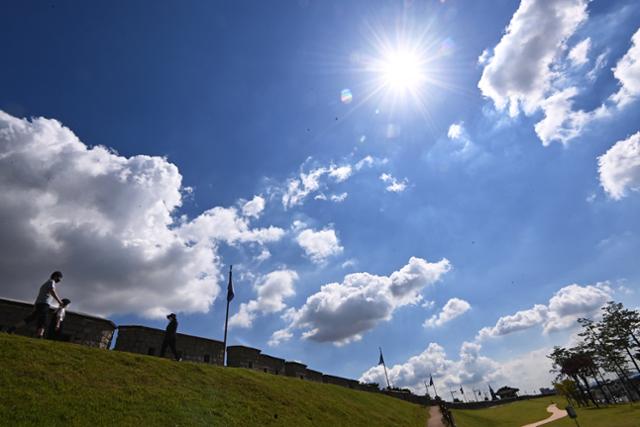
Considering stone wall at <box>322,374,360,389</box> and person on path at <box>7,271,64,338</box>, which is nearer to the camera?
person on path at <box>7,271,64,338</box>

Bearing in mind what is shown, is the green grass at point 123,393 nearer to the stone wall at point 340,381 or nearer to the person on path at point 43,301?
the person on path at point 43,301

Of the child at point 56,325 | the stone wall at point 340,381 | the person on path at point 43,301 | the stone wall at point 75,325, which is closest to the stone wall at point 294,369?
the stone wall at point 340,381

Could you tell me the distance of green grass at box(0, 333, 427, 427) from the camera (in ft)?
25.2

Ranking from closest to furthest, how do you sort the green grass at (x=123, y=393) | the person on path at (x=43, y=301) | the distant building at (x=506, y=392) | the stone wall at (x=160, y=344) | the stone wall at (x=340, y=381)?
the green grass at (x=123, y=393) → the person on path at (x=43, y=301) → the stone wall at (x=160, y=344) → the stone wall at (x=340, y=381) → the distant building at (x=506, y=392)

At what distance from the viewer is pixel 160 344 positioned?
16.5m

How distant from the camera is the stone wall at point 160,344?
1544 centimetres

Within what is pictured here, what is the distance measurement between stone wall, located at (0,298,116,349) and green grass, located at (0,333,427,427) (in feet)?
7.66

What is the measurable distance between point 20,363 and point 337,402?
55.9 feet

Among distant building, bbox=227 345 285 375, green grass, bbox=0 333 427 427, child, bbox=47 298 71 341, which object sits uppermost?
distant building, bbox=227 345 285 375

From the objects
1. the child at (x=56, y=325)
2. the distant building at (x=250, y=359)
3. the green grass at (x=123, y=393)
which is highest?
the distant building at (x=250, y=359)

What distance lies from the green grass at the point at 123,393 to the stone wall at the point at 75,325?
2.34 metres

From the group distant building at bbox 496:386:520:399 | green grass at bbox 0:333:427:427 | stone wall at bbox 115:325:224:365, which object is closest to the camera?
green grass at bbox 0:333:427:427

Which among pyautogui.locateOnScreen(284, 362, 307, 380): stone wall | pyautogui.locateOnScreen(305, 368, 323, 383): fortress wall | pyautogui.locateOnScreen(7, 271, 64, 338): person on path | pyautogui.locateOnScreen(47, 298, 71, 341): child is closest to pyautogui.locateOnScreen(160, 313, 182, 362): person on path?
pyautogui.locateOnScreen(47, 298, 71, 341): child

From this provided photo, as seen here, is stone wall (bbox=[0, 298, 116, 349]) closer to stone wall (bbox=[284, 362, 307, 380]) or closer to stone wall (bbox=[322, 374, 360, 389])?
stone wall (bbox=[284, 362, 307, 380])
